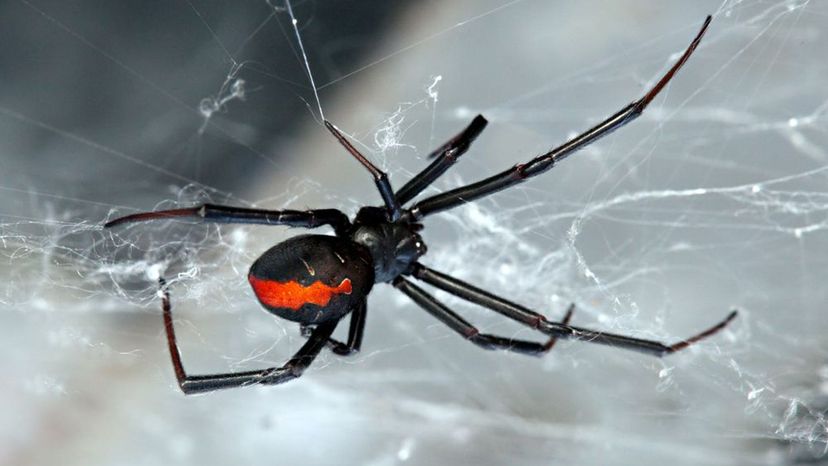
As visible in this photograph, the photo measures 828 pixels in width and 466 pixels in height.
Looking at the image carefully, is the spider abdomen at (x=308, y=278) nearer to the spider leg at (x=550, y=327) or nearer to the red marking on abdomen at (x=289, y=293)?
the red marking on abdomen at (x=289, y=293)

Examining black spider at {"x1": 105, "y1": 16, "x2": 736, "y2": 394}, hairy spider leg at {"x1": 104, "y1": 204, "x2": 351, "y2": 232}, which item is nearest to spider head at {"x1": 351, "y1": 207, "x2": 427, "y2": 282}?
black spider at {"x1": 105, "y1": 16, "x2": 736, "y2": 394}

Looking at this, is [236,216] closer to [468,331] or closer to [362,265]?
[362,265]

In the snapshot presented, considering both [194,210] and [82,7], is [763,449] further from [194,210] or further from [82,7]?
[82,7]

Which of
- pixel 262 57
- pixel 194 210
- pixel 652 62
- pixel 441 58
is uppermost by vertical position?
pixel 441 58

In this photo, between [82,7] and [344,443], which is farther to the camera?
[344,443]

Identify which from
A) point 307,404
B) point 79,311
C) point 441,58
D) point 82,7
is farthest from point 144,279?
point 441,58

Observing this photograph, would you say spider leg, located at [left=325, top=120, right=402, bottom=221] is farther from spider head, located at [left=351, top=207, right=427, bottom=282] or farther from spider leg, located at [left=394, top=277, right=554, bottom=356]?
spider leg, located at [left=394, top=277, right=554, bottom=356]

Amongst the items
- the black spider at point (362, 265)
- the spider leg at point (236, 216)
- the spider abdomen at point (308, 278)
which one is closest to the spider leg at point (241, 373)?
the black spider at point (362, 265)

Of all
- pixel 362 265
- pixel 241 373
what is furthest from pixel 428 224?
pixel 241 373
